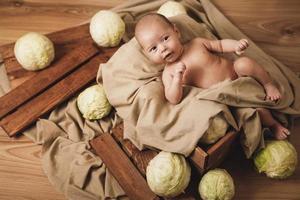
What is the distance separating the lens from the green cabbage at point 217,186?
1307 mm

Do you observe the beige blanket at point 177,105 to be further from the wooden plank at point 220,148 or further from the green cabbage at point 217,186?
the green cabbage at point 217,186

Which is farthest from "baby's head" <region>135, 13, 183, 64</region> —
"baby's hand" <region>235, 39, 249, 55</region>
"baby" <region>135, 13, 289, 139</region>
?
"baby's hand" <region>235, 39, 249, 55</region>

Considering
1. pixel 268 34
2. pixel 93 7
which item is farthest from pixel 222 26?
pixel 93 7

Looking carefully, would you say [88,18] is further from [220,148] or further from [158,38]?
[220,148]

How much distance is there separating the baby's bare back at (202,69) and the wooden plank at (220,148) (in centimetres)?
24

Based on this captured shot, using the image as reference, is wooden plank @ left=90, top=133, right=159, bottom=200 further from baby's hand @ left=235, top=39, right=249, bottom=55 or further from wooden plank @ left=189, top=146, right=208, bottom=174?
baby's hand @ left=235, top=39, right=249, bottom=55

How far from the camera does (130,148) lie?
1.44 meters

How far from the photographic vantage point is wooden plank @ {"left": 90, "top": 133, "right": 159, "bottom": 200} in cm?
135

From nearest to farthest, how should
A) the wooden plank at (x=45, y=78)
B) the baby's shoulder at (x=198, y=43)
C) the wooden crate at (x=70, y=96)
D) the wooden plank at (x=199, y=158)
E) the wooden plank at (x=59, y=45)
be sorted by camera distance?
1. the wooden plank at (x=199, y=158)
2. the wooden crate at (x=70, y=96)
3. the baby's shoulder at (x=198, y=43)
4. the wooden plank at (x=45, y=78)
5. the wooden plank at (x=59, y=45)

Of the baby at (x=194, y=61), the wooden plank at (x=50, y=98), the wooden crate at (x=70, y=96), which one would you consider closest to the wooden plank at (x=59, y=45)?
the wooden crate at (x=70, y=96)

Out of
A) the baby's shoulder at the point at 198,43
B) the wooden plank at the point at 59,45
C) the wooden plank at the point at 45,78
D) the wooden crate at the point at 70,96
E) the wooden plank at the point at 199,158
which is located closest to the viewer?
the wooden plank at the point at 199,158

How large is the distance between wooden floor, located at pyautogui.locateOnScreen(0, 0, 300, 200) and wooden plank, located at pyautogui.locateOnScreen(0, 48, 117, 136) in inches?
2.7

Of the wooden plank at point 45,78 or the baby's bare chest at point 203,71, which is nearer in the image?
the baby's bare chest at point 203,71

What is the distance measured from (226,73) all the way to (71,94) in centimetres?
69
